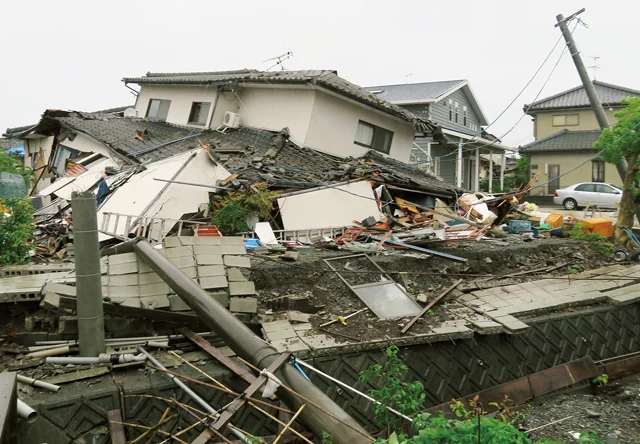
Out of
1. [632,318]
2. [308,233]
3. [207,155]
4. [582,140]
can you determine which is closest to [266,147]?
[207,155]

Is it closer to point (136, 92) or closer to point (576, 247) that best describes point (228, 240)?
point (576, 247)

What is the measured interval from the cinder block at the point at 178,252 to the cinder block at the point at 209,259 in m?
0.17

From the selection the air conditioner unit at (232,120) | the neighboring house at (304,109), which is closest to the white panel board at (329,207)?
the neighboring house at (304,109)

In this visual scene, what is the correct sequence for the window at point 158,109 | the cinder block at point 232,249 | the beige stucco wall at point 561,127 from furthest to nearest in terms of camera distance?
the beige stucco wall at point 561,127 → the window at point 158,109 → the cinder block at point 232,249

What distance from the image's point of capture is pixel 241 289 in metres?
7.46

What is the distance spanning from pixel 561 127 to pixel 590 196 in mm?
10909

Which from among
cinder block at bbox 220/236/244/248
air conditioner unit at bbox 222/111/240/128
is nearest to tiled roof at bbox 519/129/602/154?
air conditioner unit at bbox 222/111/240/128

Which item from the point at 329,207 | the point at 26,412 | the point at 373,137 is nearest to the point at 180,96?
the point at 373,137

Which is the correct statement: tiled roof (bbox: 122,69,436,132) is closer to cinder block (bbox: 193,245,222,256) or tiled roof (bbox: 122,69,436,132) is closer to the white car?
cinder block (bbox: 193,245,222,256)

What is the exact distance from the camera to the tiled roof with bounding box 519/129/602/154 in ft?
101

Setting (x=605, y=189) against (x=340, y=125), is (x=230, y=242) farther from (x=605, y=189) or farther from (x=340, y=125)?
(x=605, y=189)

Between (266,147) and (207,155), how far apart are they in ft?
10.3

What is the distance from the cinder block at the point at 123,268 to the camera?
284 inches

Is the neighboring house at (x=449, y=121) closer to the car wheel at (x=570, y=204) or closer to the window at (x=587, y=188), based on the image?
the car wheel at (x=570, y=204)
